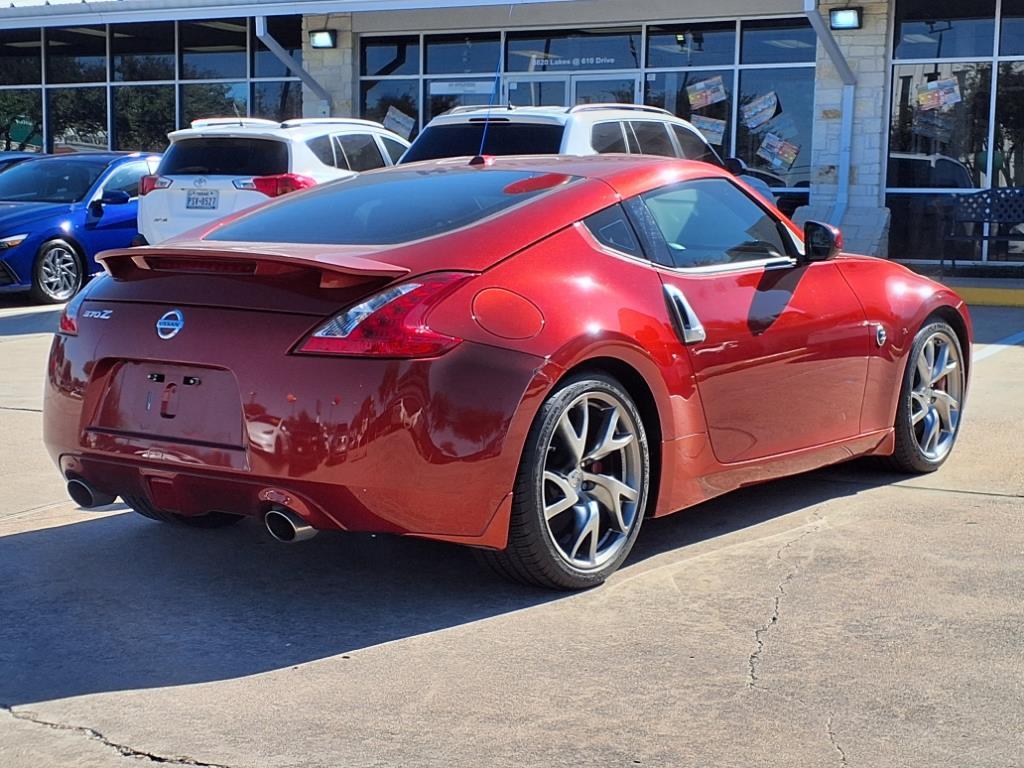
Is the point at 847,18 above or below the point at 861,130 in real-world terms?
above

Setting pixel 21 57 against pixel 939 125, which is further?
pixel 21 57

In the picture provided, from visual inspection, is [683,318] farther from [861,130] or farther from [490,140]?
[861,130]

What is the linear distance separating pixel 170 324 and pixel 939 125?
15.0 meters

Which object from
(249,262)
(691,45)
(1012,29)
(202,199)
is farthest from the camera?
(691,45)

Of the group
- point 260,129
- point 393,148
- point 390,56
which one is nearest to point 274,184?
point 260,129

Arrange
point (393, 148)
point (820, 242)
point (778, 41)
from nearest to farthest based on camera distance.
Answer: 1. point (820, 242)
2. point (393, 148)
3. point (778, 41)

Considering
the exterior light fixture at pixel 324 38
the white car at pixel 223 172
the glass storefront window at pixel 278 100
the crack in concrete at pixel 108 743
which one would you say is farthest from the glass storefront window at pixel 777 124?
the crack in concrete at pixel 108 743


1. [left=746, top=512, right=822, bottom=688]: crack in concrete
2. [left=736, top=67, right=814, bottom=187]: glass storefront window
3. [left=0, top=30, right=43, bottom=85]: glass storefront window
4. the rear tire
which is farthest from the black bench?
[left=0, top=30, right=43, bottom=85]: glass storefront window

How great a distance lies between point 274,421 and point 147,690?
2.67 ft

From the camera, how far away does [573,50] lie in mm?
19438

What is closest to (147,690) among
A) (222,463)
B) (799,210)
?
(222,463)

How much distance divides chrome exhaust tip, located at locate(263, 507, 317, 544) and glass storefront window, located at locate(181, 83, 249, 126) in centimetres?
1867

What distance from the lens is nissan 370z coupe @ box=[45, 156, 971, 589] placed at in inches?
157

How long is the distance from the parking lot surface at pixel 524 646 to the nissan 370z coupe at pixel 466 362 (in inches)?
10.9
